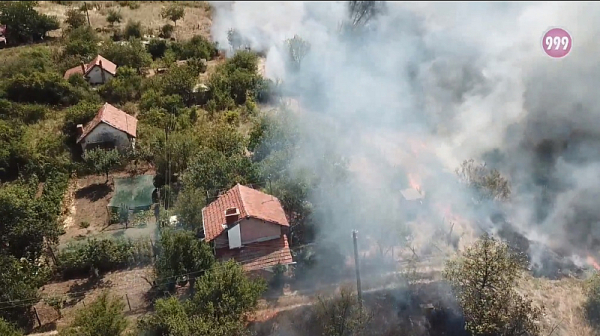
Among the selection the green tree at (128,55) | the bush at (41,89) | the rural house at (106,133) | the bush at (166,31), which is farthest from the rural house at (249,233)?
the bush at (166,31)

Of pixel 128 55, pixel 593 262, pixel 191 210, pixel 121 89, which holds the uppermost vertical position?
pixel 128 55

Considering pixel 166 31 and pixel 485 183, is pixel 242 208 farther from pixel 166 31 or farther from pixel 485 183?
pixel 166 31

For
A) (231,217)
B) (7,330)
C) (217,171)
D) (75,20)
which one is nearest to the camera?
(7,330)

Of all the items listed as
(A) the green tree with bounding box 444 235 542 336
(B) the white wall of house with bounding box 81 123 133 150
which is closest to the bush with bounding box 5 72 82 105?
(B) the white wall of house with bounding box 81 123 133 150

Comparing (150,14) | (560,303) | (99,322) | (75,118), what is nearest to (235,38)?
(150,14)

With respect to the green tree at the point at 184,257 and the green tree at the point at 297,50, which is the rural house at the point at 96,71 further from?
the green tree at the point at 184,257

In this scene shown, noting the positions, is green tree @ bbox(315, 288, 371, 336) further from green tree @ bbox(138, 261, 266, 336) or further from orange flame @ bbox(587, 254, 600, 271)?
orange flame @ bbox(587, 254, 600, 271)
